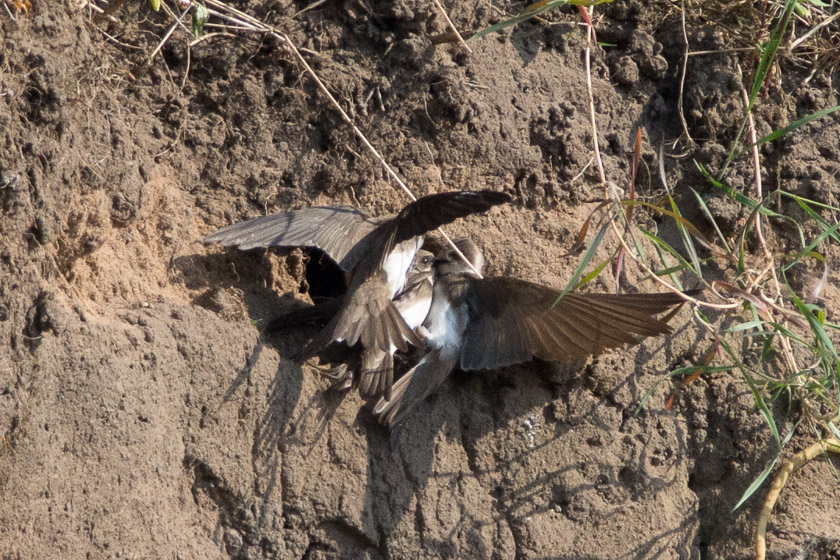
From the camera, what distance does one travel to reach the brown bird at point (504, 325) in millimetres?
3273

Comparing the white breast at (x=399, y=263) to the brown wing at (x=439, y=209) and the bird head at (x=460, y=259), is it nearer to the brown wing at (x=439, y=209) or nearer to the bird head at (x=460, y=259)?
the bird head at (x=460, y=259)

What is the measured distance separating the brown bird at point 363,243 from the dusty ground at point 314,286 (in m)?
0.15

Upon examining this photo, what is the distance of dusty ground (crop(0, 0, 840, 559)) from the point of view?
264 centimetres

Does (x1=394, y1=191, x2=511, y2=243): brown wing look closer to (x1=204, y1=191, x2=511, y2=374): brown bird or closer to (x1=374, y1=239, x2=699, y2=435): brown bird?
(x1=204, y1=191, x2=511, y2=374): brown bird

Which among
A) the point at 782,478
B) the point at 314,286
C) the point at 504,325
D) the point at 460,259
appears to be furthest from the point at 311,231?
the point at 782,478

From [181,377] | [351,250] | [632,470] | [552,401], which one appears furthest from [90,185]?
[632,470]

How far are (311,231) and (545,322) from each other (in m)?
0.81

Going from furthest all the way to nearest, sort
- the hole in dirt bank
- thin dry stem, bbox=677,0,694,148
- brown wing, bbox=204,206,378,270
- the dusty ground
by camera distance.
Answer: thin dry stem, bbox=677,0,694,148 < the hole in dirt bank < brown wing, bbox=204,206,378,270 < the dusty ground

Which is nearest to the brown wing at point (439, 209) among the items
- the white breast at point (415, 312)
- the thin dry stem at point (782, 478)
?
the white breast at point (415, 312)

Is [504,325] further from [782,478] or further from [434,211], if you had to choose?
[782,478]

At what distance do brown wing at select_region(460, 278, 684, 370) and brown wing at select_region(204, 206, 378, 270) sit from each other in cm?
48

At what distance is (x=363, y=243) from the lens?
131 inches

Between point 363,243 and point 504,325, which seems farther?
point 504,325

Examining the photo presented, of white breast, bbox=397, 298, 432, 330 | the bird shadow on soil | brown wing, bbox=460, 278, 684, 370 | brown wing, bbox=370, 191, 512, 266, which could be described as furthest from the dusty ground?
brown wing, bbox=370, 191, 512, 266
